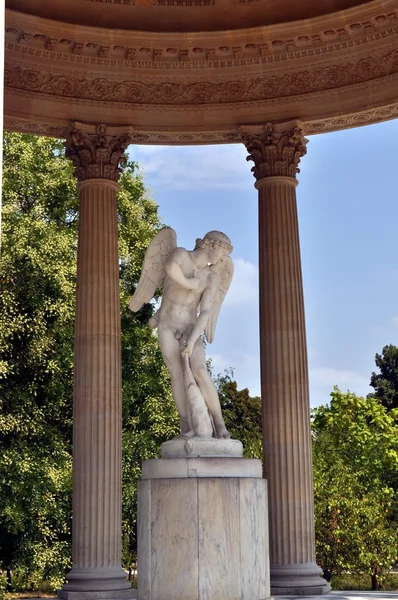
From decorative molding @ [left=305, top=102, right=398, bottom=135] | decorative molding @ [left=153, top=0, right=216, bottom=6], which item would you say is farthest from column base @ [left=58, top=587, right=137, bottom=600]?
decorative molding @ [left=153, top=0, right=216, bottom=6]

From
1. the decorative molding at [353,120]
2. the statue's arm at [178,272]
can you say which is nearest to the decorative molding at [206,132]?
the decorative molding at [353,120]

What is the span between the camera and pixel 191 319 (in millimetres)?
50656

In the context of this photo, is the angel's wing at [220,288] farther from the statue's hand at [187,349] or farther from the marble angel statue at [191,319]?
the statue's hand at [187,349]

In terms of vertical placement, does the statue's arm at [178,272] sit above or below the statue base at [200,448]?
above

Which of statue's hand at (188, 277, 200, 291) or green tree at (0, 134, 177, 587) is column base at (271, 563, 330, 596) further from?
green tree at (0, 134, 177, 587)

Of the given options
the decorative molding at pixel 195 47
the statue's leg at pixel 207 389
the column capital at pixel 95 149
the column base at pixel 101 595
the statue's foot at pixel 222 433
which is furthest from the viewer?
the column capital at pixel 95 149

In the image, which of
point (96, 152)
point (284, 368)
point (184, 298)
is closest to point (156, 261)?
point (184, 298)

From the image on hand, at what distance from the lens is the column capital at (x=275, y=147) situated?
75.7 metres

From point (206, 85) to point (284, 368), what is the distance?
23049 mm

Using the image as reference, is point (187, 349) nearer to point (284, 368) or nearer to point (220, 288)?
point (220, 288)

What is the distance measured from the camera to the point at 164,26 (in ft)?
261

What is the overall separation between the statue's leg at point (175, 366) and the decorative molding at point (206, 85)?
32.8 metres

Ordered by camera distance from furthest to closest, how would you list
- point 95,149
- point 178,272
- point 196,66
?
point 196,66 < point 95,149 < point 178,272

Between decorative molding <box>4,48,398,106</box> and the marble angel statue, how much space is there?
28.9 meters
